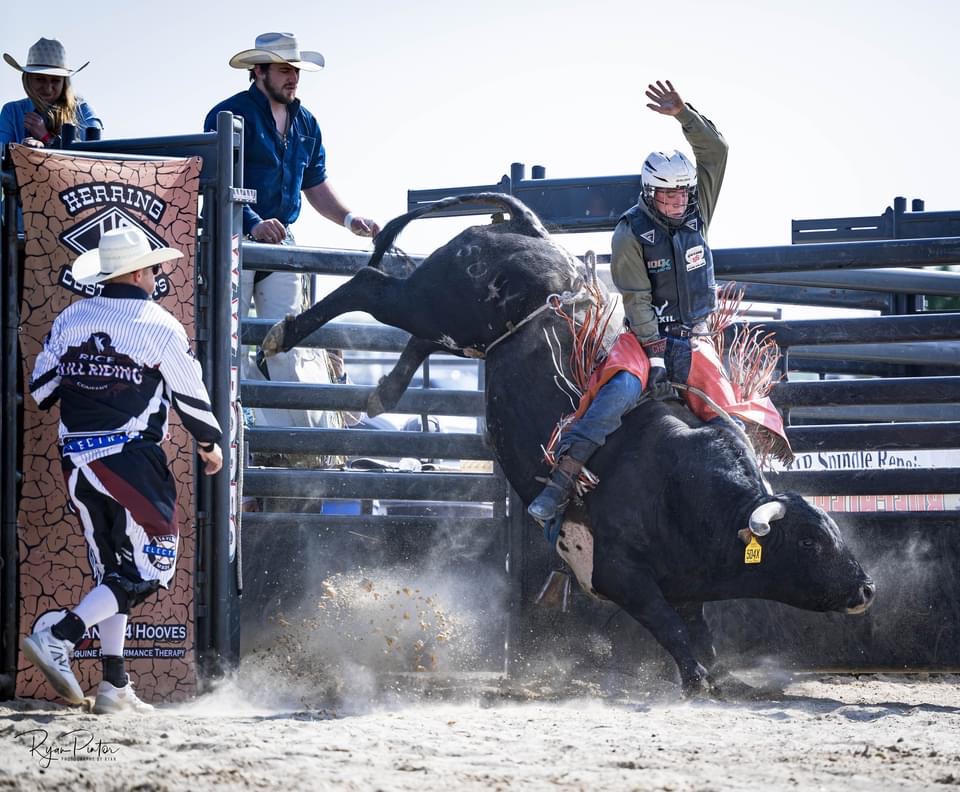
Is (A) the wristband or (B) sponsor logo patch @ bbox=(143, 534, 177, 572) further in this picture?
(A) the wristband

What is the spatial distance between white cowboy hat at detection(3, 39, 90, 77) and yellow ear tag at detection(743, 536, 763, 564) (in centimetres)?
421

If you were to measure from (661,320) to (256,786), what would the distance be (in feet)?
10.7

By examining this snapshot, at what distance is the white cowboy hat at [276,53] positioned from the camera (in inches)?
266

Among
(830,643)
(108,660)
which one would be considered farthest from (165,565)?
(830,643)

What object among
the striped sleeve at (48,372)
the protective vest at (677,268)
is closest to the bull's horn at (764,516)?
the protective vest at (677,268)

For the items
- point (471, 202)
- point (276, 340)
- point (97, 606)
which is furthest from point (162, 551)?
point (471, 202)

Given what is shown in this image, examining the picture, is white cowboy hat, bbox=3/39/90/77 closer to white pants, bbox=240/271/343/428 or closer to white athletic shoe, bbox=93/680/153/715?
white pants, bbox=240/271/343/428

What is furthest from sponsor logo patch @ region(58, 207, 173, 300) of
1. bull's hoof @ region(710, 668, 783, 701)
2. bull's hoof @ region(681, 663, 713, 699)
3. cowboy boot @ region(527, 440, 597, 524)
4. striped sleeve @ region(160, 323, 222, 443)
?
bull's hoof @ region(710, 668, 783, 701)

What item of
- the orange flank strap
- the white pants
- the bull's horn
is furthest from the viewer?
the white pants

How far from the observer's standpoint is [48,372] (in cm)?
485

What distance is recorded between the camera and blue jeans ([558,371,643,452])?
5.61 meters

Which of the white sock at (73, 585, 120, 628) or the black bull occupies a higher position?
the black bull

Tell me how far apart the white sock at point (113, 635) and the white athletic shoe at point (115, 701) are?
0.12 metres

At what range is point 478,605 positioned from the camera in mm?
6379
